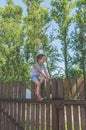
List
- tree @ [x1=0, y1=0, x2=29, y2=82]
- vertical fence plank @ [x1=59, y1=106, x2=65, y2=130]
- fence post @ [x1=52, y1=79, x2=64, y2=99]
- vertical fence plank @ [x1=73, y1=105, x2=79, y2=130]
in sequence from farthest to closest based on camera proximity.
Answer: tree @ [x1=0, y1=0, x2=29, y2=82], fence post @ [x1=52, y1=79, x2=64, y2=99], vertical fence plank @ [x1=59, y1=106, x2=65, y2=130], vertical fence plank @ [x1=73, y1=105, x2=79, y2=130]

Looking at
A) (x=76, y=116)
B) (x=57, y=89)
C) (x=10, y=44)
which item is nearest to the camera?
(x=76, y=116)

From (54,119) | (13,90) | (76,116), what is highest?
(13,90)

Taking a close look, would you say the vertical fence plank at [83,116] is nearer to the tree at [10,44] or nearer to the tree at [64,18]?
the tree at [64,18]

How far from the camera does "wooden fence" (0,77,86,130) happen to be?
6988 mm

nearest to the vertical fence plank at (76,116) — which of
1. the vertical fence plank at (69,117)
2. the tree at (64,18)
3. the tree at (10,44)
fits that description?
the vertical fence plank at (69,117)

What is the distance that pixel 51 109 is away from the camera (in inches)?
300

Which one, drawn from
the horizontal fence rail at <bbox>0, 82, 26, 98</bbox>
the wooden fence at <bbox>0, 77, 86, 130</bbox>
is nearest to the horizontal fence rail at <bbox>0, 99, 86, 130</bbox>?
the wooden fence at <bbox>0, 77, 86, 130</bbox>

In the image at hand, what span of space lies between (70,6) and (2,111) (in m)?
9.69

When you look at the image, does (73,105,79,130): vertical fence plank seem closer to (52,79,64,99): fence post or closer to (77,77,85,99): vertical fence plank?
(77,77,85,99): vertical fence plank

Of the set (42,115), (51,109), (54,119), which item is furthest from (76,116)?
(42,115)

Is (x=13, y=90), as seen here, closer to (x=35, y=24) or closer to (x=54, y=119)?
(x=54, y=119)

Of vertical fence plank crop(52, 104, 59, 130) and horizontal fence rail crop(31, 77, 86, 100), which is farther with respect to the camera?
vertical fence plank crop(52, 104, 59, 130)

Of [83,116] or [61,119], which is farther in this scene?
[61,119]

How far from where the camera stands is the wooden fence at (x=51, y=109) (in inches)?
275
